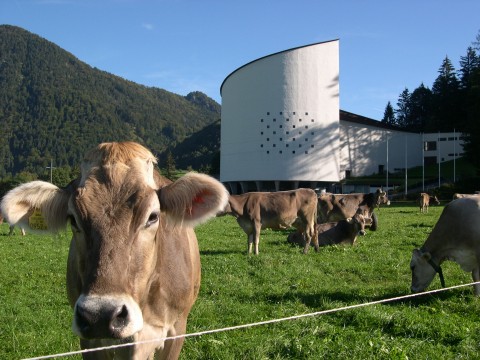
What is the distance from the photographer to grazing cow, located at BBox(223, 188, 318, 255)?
1550 centimetres

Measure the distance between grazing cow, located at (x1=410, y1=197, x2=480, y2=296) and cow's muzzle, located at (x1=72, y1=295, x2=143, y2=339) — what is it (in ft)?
23.5

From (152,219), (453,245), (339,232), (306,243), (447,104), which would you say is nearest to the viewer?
(152,219)

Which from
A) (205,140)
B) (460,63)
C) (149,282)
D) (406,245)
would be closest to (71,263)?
(149,282)

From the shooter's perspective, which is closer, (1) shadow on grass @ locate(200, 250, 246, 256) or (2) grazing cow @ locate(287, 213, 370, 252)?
(1) shadow on grass @ locate(200, 250, 246, 256)

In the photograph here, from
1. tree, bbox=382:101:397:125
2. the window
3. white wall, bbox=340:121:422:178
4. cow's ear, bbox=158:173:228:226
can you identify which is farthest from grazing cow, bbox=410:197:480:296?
tree, bbox=382:101:397:125

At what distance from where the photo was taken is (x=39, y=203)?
3459 mm

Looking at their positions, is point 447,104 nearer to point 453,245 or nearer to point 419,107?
point 419,107

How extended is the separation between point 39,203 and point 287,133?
71939 millimetres

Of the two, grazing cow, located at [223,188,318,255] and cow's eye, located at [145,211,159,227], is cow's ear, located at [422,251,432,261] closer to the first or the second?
grazing cow, located at [223,188,318,255]

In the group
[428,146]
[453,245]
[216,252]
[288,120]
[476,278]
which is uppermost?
[288,120]

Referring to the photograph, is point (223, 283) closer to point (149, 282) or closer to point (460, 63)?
point (149, 282)

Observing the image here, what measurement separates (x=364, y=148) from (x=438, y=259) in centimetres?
8710

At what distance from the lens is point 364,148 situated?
3656 inches

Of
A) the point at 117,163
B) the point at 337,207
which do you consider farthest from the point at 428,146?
the point at 117,163
